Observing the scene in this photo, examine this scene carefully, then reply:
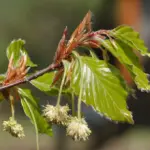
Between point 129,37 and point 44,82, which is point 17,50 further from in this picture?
point 129,37

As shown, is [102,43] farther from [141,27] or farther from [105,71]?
[141,27]

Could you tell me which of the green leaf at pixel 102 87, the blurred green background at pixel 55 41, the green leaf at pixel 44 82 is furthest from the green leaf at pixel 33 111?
the blurred green background at pixel 55 41

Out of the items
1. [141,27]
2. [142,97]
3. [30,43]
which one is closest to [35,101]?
[141,27]

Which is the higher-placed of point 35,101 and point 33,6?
point 35,101

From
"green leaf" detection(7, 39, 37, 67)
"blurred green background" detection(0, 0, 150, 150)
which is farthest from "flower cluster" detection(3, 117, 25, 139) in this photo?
"blurred green background" detection(0, 0, 150, 150)

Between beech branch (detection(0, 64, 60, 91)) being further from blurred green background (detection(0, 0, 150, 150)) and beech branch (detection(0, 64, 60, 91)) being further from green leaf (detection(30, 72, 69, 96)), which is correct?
blurred green background (detection(0, 0, 150, 150))
